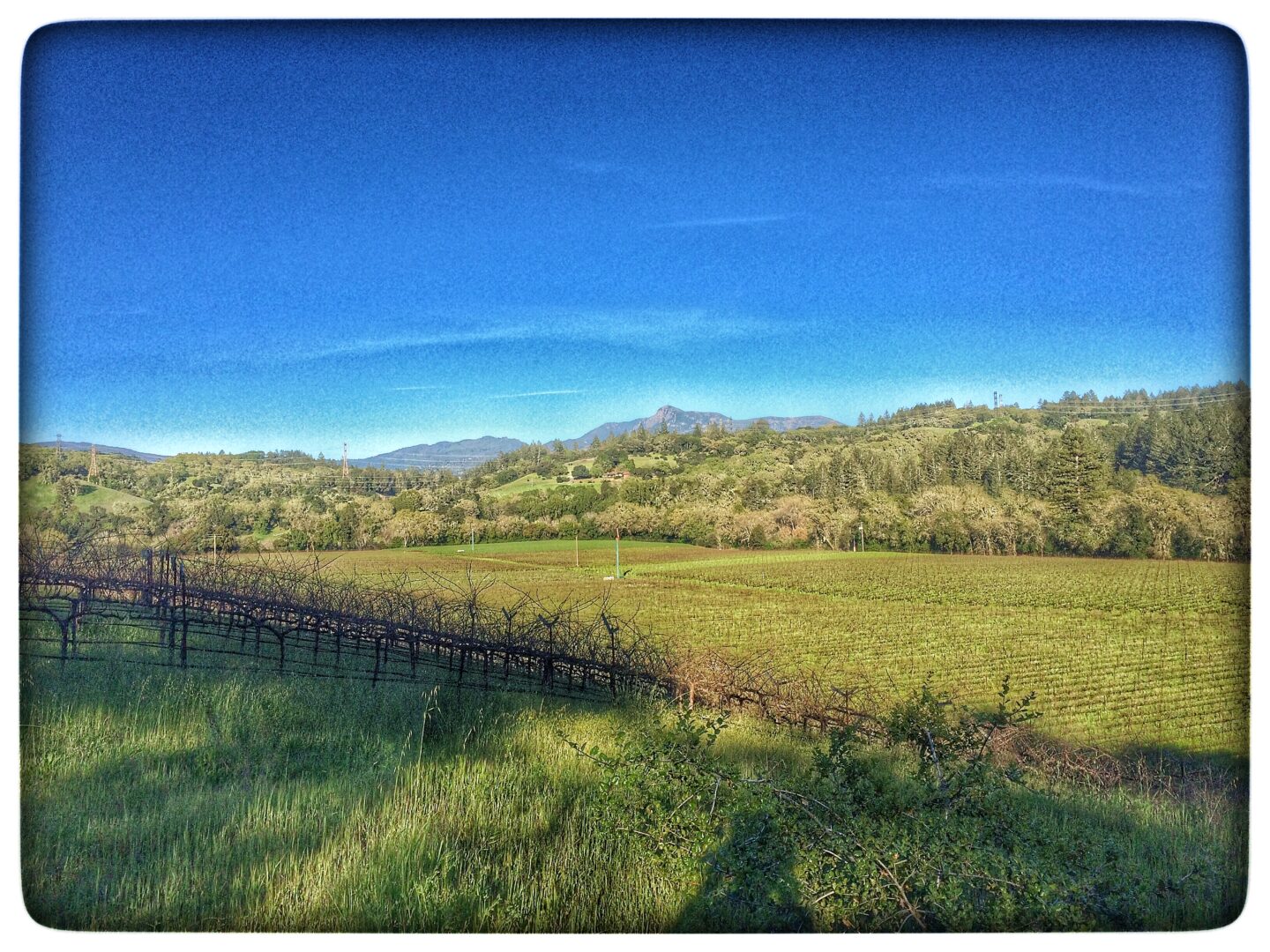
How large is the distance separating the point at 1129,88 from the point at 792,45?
1.61 m

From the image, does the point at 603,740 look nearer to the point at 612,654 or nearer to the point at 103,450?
the point at 612,654

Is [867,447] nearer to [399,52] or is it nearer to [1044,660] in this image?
[1044,660]

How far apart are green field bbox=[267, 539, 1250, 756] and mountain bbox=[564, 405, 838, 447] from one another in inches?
22.5

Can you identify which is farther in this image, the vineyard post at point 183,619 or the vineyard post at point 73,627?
the vineyard post at point 183,619

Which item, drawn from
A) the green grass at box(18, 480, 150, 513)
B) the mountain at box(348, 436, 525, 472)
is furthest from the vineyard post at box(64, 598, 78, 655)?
the mountain at box(348, 436, 525, 472)

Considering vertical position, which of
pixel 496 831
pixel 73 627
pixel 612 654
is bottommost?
pixel 496 831

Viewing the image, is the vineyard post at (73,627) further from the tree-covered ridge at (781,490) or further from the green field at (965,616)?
the green field at (965,616)

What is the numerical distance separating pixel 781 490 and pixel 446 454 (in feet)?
5.69

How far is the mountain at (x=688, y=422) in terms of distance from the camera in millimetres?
3939

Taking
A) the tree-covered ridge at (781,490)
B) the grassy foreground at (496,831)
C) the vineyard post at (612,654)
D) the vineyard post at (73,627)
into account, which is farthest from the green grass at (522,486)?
the vineyard post at (73,627)

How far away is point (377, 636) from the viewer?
4047 millimetres

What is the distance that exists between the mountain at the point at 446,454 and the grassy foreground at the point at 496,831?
1.17 metres

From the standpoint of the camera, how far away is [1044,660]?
3.85 metres

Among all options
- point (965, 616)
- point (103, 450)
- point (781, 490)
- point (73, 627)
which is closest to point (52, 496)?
point (103, 450)
